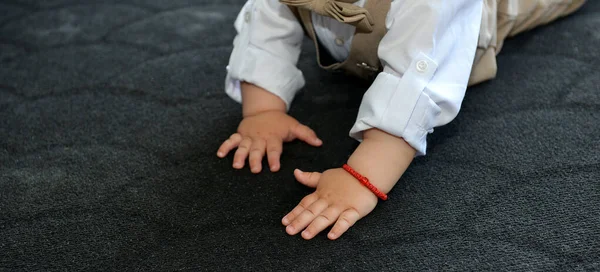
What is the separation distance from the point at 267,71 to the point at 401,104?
0.23m

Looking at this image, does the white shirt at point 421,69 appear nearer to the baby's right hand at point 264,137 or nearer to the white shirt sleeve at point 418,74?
the white shirt sleeve at point 418,74

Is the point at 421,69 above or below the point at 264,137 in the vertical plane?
above

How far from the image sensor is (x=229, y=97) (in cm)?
93

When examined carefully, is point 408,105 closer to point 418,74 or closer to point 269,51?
point 418,74

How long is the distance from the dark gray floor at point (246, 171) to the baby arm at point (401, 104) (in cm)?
3

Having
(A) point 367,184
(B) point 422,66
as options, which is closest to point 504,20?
(B) point 422,66

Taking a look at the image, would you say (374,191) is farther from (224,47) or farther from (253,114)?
(224,47)

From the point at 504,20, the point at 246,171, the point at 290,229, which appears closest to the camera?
the point at 290,229

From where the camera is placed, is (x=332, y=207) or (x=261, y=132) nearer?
(x=332, y=207)

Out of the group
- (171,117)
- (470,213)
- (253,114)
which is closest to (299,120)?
(253,114)

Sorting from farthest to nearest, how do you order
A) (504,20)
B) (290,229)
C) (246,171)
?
(504,20) → (246,171) → (290,229)

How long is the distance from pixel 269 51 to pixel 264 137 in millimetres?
134

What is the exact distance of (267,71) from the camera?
85 centimetres

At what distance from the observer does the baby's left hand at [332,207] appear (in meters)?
0.66
